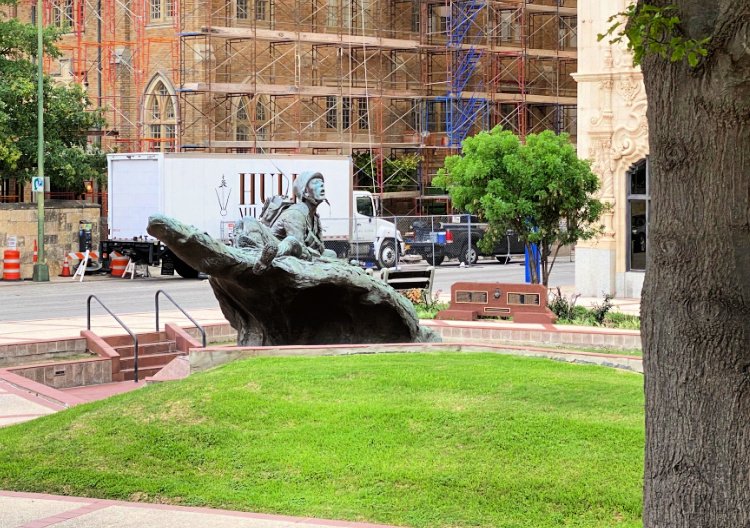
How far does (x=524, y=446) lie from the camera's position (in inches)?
412

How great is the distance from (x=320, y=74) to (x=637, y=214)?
24101 millimetres

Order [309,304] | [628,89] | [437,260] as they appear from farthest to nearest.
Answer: [437,260], [628,89], [309,304]

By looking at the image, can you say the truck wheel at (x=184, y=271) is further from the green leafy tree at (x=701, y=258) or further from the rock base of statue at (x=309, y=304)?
the green leafy tree at (x=701, y=258)

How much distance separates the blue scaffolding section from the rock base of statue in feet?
122

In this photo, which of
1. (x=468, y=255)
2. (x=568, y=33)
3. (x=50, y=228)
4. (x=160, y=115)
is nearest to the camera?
(x=50, y=228)

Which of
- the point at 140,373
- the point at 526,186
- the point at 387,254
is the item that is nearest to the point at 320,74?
the point at 387,254

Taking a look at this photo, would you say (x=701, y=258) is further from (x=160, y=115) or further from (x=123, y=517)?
(x=160, y=115)

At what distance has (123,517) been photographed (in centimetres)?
924

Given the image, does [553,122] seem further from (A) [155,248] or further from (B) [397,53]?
(A) [155,248]

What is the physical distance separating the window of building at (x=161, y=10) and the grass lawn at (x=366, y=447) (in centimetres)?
4157

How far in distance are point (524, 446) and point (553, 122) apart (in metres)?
49.7

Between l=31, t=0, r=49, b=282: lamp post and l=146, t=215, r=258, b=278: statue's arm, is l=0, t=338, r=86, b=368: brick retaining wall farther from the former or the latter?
l=31, t=0, r=49, b=282: lamp post

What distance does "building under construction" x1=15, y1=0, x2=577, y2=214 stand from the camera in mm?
51844

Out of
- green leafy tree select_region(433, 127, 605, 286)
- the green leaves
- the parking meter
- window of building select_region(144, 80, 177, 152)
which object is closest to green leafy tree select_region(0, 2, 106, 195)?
the parking meter
